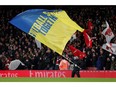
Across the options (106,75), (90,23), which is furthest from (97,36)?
(106,75)

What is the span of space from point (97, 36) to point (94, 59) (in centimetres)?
193

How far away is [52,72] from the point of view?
2044cm

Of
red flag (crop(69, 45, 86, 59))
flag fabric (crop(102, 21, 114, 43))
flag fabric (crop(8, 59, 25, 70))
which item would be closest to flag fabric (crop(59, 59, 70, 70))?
red flag (crop(69, 45, 86, 59))

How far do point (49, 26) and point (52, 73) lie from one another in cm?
267

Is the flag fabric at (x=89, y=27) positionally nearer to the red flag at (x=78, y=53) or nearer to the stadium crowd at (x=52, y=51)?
the stadium crowd at (x=52, y=51)

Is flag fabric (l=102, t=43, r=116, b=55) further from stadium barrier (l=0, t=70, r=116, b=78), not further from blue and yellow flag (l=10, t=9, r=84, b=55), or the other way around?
blue and yellow flag (l=10, t=9, r=84, b=55)

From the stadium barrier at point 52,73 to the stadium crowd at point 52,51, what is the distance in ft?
1.43

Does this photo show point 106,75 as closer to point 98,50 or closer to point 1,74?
point 98,50

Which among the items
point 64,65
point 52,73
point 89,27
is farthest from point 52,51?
point 89,27

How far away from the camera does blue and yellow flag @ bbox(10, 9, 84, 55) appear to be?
18328 mm

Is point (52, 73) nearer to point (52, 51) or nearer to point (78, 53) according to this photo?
point (78, 53)

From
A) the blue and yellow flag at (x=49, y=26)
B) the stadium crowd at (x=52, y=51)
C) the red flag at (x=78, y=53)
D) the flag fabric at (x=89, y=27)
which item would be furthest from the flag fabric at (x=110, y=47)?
the blue and yellow flag at (x=49, y=26)

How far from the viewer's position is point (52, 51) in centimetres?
2178

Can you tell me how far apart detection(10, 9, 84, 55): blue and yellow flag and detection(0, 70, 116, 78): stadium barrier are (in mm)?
2325
